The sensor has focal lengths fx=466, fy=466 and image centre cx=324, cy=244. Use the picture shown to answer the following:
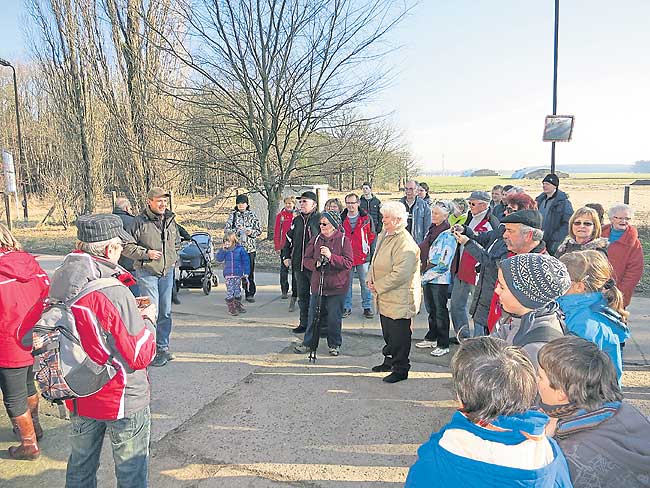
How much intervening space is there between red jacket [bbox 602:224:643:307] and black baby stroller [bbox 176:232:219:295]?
18.9 feet

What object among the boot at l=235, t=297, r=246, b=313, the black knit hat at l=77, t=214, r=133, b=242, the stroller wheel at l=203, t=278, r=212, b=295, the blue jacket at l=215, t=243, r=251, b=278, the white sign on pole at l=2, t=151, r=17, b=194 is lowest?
the boot at l=235, t=297, r=246, b=313

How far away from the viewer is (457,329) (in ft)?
17.5

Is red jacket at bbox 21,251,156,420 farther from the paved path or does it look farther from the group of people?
the paved path

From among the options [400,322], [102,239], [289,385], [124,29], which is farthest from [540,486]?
[124,29]

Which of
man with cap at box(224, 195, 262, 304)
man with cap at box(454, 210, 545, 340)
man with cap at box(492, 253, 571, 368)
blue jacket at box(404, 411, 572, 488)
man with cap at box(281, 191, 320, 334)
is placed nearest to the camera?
blue jacket at box(404, 411, 572, 488)

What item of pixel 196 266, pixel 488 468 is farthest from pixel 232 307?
pixel 488 468

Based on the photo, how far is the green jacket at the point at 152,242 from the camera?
4.77 meters

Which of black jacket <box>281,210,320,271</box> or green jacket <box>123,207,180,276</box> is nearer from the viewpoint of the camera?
green jacket <box>123,207,180,276</box>

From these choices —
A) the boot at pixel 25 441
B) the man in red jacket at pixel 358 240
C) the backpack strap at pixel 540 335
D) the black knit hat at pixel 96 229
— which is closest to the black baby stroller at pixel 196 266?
the man in red jacket at pixel 358 240

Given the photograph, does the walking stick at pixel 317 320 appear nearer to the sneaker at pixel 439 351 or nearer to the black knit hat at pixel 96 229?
the sneaker at pixel 439 351

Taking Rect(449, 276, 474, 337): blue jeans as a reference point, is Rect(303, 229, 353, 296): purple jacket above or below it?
above

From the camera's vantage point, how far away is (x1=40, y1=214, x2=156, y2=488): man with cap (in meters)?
2.18

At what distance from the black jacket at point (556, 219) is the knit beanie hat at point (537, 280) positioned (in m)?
4.60

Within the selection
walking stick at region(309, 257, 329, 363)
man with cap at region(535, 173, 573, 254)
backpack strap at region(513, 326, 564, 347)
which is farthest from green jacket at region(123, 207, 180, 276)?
man with cap at region(535, 173, 573, 254)
